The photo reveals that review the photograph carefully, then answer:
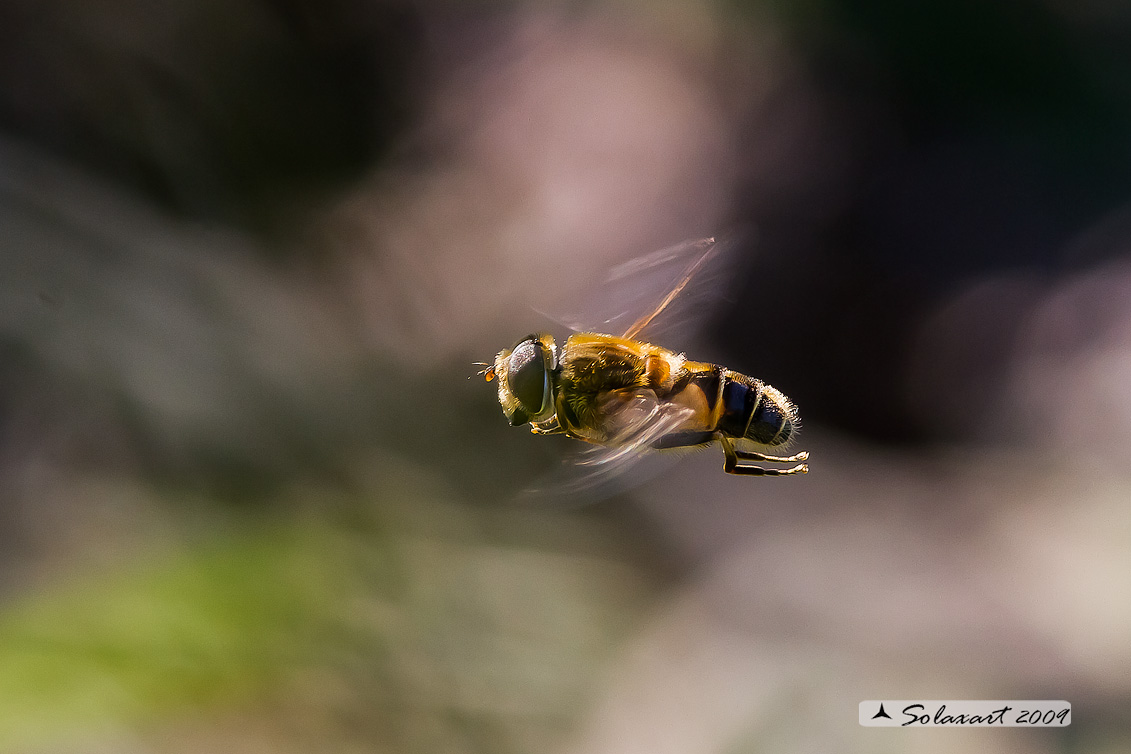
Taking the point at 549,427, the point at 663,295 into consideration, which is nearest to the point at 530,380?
the point at 549,427

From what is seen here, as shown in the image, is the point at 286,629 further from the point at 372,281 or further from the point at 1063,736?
the point at 1063,736

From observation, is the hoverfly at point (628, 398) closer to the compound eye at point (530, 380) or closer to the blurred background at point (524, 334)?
the compound eye at point (530, 380)

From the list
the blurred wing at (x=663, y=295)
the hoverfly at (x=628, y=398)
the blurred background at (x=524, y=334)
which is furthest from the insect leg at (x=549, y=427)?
the blurred background at (x=524, y=334)

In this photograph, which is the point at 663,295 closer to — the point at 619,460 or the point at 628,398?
the point at 628,398

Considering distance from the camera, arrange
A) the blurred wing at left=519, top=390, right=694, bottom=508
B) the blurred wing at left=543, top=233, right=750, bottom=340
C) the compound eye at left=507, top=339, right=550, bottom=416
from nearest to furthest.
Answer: the blurred wing at left=519, top=390, right=694, bottom=508, the compound eye at left=507, top=339, right=550, bottom=416, the blurred wing at left=543, top=233, right=750, bottom=340

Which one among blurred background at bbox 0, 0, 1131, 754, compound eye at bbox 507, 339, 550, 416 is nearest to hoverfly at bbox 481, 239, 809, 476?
compound eye at bbox 507, 339, 550, 416

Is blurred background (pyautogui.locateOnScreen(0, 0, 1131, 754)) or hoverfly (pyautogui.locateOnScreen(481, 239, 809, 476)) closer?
hoverfly (pyautogui.locateOnScreen(481, 239, 809, 476))

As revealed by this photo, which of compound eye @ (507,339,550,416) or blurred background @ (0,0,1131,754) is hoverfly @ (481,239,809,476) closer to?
compound eye @ (507,339,550,416)
